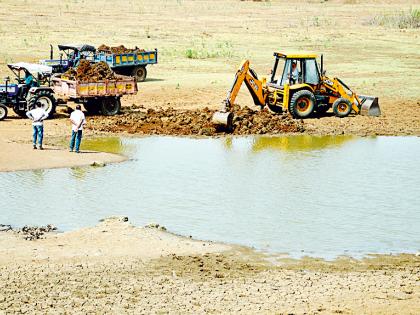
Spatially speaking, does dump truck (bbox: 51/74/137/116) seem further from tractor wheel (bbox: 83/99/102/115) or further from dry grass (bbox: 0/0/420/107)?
dry grass (bbox: 0/0/420/107)

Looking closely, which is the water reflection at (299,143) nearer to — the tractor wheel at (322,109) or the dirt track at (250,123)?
the dirt track at (250,123)

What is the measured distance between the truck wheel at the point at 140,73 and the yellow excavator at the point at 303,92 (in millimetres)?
7912

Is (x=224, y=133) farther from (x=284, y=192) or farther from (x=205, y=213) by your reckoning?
(x=205, y=213)

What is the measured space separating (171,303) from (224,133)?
14.5m

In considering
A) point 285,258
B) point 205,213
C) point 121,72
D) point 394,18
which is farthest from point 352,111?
point 394,18

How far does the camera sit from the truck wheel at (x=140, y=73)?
35594mm

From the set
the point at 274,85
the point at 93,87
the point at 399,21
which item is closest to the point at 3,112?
the point at 93,87

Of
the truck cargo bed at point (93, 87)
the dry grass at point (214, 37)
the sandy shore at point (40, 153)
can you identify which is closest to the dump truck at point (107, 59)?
the dry grass at point (214, 37)

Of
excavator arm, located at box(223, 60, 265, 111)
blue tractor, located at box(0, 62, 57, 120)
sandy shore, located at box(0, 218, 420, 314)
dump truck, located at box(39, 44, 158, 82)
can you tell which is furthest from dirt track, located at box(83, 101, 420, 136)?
sandy shore, located at box(0, 218, 420, 314)

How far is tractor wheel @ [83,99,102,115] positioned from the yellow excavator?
463 cm

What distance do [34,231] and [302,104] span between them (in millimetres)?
13755

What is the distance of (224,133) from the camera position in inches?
1052

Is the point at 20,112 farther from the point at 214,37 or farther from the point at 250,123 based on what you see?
the point at 214,37

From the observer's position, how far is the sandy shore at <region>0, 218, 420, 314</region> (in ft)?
40.7
